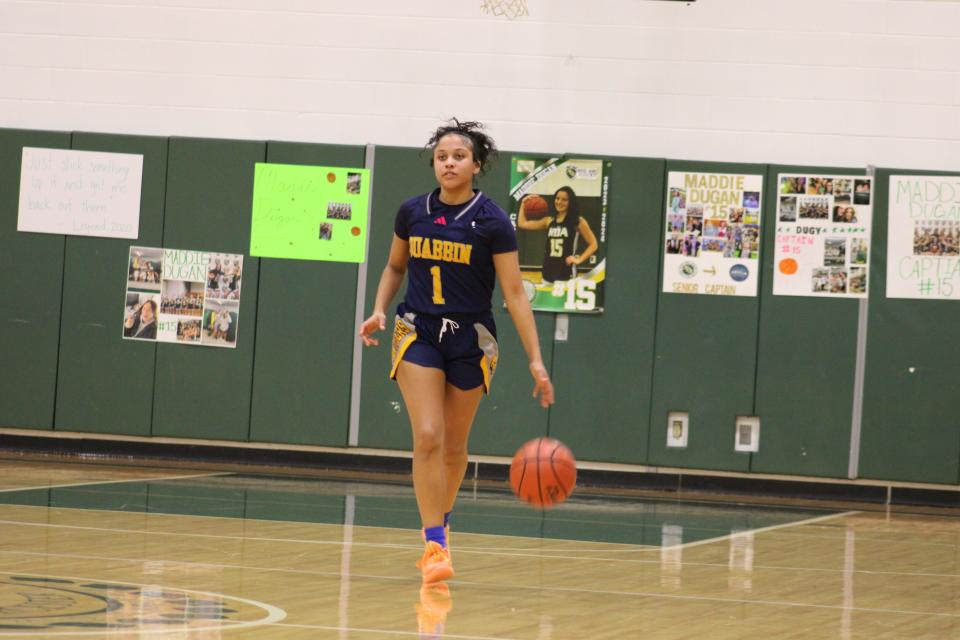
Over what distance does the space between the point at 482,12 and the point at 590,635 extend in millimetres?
7328

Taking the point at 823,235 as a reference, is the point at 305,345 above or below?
below

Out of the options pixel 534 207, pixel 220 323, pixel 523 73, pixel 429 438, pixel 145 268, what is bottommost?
pixel 429 438

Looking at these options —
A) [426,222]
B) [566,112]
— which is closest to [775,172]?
[566,112]

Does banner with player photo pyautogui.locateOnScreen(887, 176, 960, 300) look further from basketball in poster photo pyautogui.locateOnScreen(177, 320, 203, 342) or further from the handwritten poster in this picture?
the handwritten poster

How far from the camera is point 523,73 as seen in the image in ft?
35.3

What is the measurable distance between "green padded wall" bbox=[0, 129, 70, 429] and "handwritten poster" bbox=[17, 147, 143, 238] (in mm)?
100

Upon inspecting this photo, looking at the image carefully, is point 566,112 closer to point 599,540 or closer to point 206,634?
point 599,540

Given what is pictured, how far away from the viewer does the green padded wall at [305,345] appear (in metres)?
10.6

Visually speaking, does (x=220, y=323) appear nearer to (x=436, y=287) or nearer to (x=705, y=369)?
(x=705, y=369)

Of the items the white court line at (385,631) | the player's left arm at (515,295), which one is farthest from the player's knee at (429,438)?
the white court line at (385,631)

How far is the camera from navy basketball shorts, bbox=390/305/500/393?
217 inches

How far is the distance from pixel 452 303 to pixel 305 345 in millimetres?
5238

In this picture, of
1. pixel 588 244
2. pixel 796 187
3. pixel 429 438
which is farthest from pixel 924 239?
pixel 429 438

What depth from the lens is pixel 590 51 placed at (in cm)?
1072
